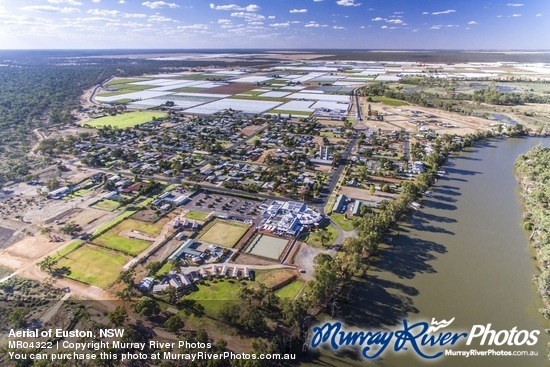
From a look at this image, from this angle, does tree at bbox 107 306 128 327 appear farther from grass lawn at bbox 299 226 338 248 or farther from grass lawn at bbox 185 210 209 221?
grass lawn at bbox 299 226 338 248

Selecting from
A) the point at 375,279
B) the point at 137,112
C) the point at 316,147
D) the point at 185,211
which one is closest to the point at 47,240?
the point at 185,211

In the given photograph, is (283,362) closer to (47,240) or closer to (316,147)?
(47,240)

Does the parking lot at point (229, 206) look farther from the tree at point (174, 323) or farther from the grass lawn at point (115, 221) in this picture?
the tree at point (174, 323)

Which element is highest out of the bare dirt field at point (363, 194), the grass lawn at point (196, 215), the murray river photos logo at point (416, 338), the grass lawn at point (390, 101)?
the grass lawn at point (390, 101)

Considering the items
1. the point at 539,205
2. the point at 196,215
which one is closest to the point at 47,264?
the point at 196,215

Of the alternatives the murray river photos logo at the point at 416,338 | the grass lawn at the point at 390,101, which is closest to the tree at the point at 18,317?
the murray river photos logo at the point at 416,338
